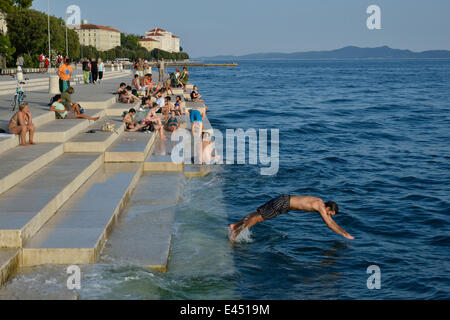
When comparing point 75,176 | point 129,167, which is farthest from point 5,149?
point 129,167

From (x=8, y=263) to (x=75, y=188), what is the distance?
3.45m

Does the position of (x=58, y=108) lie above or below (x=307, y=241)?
above

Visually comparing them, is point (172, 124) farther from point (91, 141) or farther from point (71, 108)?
point (91, 141)

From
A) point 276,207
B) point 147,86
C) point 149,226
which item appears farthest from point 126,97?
point 276,207

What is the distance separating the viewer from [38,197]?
28.2 ft

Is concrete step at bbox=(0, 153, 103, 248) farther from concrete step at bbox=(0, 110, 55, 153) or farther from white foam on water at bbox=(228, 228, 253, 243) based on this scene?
white foam on water at bbox=(228, 228, 253, 243)

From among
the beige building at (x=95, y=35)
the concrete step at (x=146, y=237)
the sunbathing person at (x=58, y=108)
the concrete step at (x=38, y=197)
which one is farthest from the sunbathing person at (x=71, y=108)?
the beige building at (x=95, y=35)

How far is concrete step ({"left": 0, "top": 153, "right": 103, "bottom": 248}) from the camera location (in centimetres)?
709

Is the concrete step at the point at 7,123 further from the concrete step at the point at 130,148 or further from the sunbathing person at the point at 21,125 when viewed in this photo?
the concrete step at the point at 130,148

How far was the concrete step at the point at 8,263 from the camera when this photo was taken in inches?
253

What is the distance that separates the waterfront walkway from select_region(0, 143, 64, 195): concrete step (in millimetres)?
17

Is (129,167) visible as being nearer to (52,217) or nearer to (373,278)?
(52,217)

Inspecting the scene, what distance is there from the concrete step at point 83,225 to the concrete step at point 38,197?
145mm
